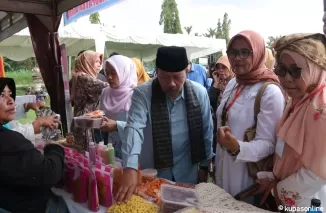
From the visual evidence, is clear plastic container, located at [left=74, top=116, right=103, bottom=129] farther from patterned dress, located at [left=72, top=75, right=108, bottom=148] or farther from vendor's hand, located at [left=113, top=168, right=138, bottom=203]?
patterned dress, located at [left=72, top=75, right=108, bottom=148]

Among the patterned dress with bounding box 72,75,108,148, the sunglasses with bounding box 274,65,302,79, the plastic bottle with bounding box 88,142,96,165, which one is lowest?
the plastic bottle with bounding box 88,142,96,165

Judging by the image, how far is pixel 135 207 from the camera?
129 centimetres

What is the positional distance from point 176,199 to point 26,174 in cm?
73

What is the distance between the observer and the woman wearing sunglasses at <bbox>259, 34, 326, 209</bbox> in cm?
114

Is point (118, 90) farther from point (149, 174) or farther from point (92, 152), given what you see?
point (149, 174)

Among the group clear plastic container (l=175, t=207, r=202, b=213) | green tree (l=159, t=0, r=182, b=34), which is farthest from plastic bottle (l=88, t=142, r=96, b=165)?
green tree (l=159, t=0, r=182, b=34)

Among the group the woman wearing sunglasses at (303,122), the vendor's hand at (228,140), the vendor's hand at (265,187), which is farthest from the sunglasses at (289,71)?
the vendor's hand at (265,187)

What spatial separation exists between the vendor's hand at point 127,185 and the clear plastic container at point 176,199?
0.52 ft

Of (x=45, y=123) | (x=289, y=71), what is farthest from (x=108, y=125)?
(x=289, y=71)

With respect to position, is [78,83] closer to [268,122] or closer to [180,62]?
[180,62]

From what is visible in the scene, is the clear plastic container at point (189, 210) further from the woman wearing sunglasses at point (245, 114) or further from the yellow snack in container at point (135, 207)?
the woman wearing sunglasses at point (245, 114)

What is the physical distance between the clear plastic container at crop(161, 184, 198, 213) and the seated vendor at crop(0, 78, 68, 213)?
59 cm

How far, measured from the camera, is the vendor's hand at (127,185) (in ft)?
4.42

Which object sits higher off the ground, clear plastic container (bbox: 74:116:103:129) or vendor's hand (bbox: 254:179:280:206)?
clear plastic container (bbox: 74:116:103:129)
